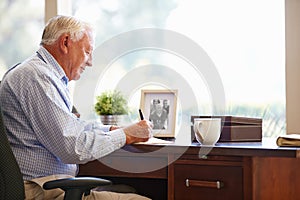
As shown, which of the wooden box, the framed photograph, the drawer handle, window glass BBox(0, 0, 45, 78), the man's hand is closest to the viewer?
the drawer handle

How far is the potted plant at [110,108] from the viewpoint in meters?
2.39

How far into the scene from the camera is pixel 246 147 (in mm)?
1706

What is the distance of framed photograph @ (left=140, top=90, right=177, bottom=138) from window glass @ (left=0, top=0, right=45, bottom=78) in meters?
1.09

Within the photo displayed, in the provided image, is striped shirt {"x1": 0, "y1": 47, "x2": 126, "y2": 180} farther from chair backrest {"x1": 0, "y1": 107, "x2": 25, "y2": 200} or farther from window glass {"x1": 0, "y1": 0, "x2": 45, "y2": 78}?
window glass {"x1": 0, "y1": 0, "x2": 45, "y2": 78}

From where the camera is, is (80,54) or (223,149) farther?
(80,54)

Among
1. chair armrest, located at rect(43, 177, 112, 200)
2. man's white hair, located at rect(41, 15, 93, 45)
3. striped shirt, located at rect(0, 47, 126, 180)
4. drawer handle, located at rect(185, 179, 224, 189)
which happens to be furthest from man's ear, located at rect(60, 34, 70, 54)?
drawer handle, located at rect(185, 179, 224, 189)

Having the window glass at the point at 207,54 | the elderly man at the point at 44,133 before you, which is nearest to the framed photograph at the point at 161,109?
the window glass at the point at 207,54

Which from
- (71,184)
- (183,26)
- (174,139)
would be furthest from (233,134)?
(183,26)

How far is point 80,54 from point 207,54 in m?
0.96

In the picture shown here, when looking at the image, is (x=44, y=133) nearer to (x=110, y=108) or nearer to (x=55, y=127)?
(x=55, y=127)

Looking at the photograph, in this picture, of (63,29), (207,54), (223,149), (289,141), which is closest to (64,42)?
(63,29)

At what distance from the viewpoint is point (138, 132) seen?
1.87 metres

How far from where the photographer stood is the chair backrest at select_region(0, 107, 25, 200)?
1.52 metres

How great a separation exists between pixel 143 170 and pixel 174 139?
35cm
